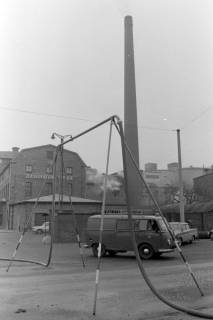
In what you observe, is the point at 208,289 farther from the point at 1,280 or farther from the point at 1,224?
the point at 1,224

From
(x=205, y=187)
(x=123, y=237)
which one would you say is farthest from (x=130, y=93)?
(x=205, y=187)

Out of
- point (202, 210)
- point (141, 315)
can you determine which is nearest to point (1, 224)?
point (202, 210)

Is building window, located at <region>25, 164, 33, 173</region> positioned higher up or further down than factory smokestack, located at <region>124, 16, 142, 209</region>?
further down

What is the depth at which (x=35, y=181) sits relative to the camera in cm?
6844

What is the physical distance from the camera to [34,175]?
68312 mm

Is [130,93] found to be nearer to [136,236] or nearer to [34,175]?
[136,236]

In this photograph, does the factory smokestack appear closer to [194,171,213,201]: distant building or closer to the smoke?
[194,171,213,201]: distant building

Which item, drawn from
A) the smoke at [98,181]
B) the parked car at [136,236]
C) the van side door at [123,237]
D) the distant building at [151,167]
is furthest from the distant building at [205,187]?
the van side door at [123,237]

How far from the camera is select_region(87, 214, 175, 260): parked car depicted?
62.3 ft

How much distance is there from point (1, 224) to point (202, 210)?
40082mm

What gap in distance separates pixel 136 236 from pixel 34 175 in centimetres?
5052

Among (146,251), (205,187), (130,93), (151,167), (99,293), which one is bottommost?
(99,293)

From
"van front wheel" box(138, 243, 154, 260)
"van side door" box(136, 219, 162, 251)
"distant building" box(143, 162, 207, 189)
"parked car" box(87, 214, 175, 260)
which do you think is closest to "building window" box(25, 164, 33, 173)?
"distant building" box(143, 162, 207, 189)

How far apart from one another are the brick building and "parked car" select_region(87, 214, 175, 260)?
4587 cm
